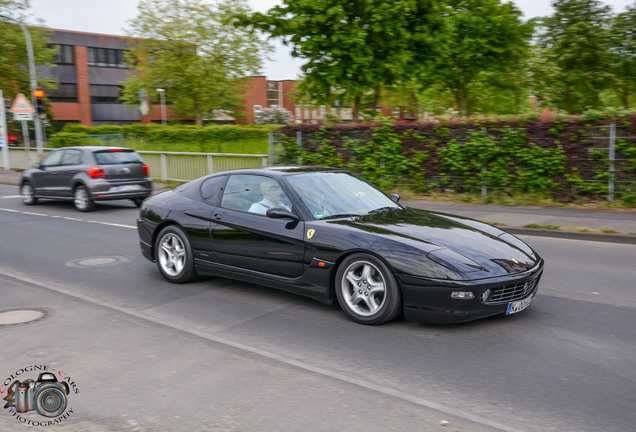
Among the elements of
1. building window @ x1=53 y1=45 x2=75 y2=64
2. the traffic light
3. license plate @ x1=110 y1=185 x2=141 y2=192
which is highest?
building window @ x1=53 y1=45 x2=75 y2=64

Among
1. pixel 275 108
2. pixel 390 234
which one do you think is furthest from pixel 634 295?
pixel 275 108

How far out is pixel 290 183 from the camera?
21.0 feet

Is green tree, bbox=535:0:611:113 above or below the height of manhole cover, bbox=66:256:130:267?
above

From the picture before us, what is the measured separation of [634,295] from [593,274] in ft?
3.68

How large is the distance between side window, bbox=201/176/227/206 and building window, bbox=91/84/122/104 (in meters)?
70.6

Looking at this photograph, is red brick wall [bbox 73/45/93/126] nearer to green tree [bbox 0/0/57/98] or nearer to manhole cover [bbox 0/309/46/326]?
green tree [bbox 0/0/57/98]

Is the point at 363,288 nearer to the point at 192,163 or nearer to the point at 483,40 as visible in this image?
the point at 192,163

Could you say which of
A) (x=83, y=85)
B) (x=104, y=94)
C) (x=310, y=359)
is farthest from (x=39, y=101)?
(x=104, y=94)

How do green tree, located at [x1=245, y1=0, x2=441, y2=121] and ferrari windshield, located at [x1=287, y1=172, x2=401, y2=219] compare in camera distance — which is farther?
green tree, located at [x1=245, y1=0, x2=441, y2=121]

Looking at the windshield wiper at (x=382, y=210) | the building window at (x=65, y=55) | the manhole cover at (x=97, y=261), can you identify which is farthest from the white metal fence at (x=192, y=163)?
the building window at (x=65, y=55)

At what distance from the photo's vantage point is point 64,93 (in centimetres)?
6950

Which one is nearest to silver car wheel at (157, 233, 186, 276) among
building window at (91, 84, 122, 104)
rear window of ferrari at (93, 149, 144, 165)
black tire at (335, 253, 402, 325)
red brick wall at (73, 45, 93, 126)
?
black tire at (335, 253, 402, 325)

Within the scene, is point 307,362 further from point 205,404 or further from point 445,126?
point 445,126

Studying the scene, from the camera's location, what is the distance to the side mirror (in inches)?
237
